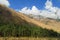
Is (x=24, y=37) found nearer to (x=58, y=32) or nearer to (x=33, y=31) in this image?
(x=33, y=31)

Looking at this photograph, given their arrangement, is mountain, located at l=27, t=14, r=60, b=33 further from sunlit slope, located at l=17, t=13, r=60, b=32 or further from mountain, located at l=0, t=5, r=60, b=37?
mountain, located at l=0, t=5, r=60, b=37

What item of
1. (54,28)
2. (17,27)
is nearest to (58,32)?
(54,28)

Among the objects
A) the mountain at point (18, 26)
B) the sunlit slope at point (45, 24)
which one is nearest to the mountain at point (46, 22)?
the sunlit slope at point (45, 24)

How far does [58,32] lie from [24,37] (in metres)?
2.14

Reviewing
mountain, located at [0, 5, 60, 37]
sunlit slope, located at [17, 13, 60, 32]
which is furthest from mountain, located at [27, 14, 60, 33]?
mountain, located at [0, 5, 60, 37]

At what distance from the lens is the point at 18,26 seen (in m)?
11.9

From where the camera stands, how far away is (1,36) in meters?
11.5

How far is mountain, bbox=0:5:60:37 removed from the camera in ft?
38.2

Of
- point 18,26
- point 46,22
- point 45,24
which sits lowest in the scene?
point 18,26

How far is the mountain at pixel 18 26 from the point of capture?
458 inches

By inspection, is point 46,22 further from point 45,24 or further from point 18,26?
point 18,26

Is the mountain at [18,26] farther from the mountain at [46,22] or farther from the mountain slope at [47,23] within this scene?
the mountain at [46,22]

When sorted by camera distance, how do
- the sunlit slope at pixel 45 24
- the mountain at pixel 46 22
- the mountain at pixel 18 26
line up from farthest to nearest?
the mountain at pixel 46 22 → the sunlit slope at pixel 45 24 → the mountain at pixel 18 26

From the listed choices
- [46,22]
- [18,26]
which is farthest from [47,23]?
[18,26]
